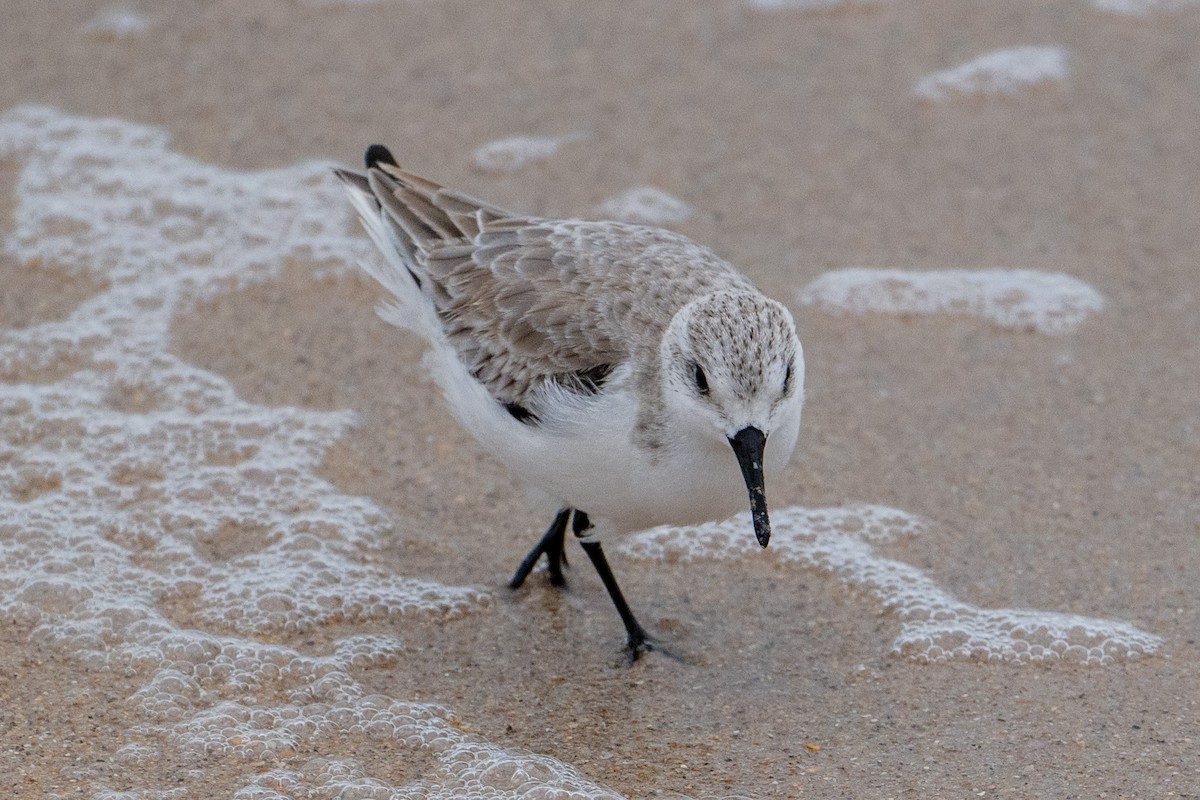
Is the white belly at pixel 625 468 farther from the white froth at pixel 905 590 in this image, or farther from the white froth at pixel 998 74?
the white froth at pixel 998 74

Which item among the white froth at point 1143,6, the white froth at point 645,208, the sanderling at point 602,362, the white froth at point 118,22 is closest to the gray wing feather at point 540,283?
the sanderling at point 602,362

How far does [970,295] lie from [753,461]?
6.68 feet

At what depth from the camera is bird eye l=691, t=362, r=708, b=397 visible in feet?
10.1

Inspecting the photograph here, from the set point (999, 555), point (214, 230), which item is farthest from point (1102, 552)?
point (214, 230)

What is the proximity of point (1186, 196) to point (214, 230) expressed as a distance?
3.41 metres

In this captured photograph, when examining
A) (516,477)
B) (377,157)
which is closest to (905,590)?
(516,477)

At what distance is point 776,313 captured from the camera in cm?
318

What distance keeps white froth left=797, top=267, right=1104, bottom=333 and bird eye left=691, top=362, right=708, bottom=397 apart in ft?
5.94

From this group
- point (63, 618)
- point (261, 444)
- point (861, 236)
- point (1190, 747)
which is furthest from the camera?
point (861, 236)

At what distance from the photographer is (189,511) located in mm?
4035

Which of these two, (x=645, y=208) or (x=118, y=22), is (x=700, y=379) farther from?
(x=118, y=22)

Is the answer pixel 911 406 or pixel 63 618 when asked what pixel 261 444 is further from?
pixel 911 406

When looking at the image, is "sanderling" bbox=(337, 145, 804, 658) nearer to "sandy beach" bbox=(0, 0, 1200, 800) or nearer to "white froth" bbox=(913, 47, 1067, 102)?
"sandy beach" bbox=(0, 0, 1200, 800)

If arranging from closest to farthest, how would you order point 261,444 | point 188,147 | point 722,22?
1. point 261,444
2. point 188,147
3. point 722,22
